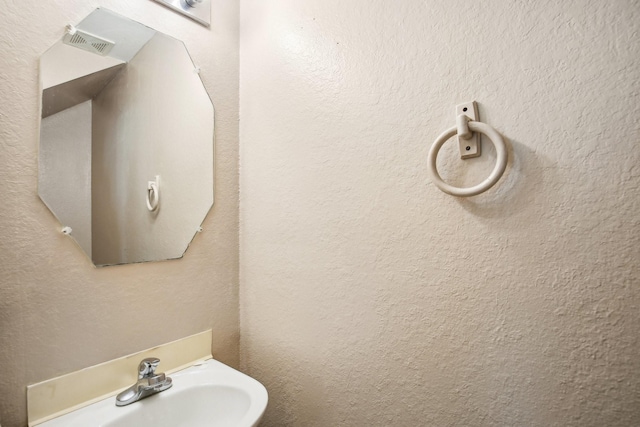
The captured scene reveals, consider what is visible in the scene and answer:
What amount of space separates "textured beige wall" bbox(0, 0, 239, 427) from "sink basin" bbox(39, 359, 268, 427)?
12 centimetres

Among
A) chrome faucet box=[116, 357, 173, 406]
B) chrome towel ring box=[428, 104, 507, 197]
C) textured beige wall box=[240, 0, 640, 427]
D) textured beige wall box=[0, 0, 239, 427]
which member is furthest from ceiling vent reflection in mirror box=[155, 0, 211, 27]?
chrome faucet box=[116, 357, 173, 406]

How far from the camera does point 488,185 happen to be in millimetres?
581

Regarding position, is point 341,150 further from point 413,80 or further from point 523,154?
point 523,154

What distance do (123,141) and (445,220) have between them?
93 cm

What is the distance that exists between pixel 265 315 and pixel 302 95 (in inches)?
29.2

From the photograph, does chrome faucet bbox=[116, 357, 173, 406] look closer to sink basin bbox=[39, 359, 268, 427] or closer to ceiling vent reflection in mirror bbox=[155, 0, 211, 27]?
sink basin bbox=[39, 359, 268, 427]

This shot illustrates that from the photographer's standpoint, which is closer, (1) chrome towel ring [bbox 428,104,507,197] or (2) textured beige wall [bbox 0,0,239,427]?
(1) chrome towel ring [bbox 428,104,507,197]

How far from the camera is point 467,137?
0.64 metres

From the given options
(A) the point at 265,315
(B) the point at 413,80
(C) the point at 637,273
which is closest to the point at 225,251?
(A) the point at 265,315

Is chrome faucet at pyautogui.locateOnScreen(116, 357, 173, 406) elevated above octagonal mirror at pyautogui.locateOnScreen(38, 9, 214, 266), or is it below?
below

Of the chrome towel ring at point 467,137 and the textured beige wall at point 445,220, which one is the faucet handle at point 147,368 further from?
the chrome towel ring at point 467,137

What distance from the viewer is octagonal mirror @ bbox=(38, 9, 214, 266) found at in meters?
0.79

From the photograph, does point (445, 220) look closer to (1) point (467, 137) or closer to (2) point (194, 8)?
(1) point (467, 137)

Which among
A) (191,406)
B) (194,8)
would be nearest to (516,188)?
(191,406)
